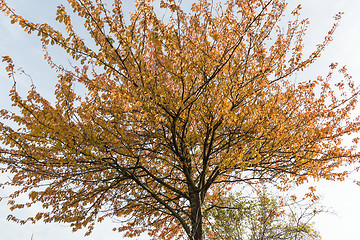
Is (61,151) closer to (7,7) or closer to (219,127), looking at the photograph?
(7,7)

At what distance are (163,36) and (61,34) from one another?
72.9 inches

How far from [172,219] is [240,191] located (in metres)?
2.67

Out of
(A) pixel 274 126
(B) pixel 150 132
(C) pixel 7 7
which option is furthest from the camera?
(B) pixel 150 132

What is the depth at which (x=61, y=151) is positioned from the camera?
554cm

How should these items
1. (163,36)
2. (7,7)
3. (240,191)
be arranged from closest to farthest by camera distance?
1. (7,7)
2. (163,36)
3. (240,191)

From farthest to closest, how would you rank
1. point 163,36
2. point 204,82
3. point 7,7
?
point 204,82
point 163,36
point 7,7

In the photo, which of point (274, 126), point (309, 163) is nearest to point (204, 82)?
point (274, 126)

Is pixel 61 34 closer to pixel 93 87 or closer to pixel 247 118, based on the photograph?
pixel 93 87

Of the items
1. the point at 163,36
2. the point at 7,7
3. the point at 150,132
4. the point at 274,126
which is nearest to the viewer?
the point at 7,7

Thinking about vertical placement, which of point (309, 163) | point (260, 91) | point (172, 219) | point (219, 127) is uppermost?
point (260, 91)

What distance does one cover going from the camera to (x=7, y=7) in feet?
13.6

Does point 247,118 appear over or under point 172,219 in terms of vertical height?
over

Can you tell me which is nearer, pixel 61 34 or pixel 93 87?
pixel 61 34

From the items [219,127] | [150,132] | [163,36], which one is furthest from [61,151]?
[219,127]
